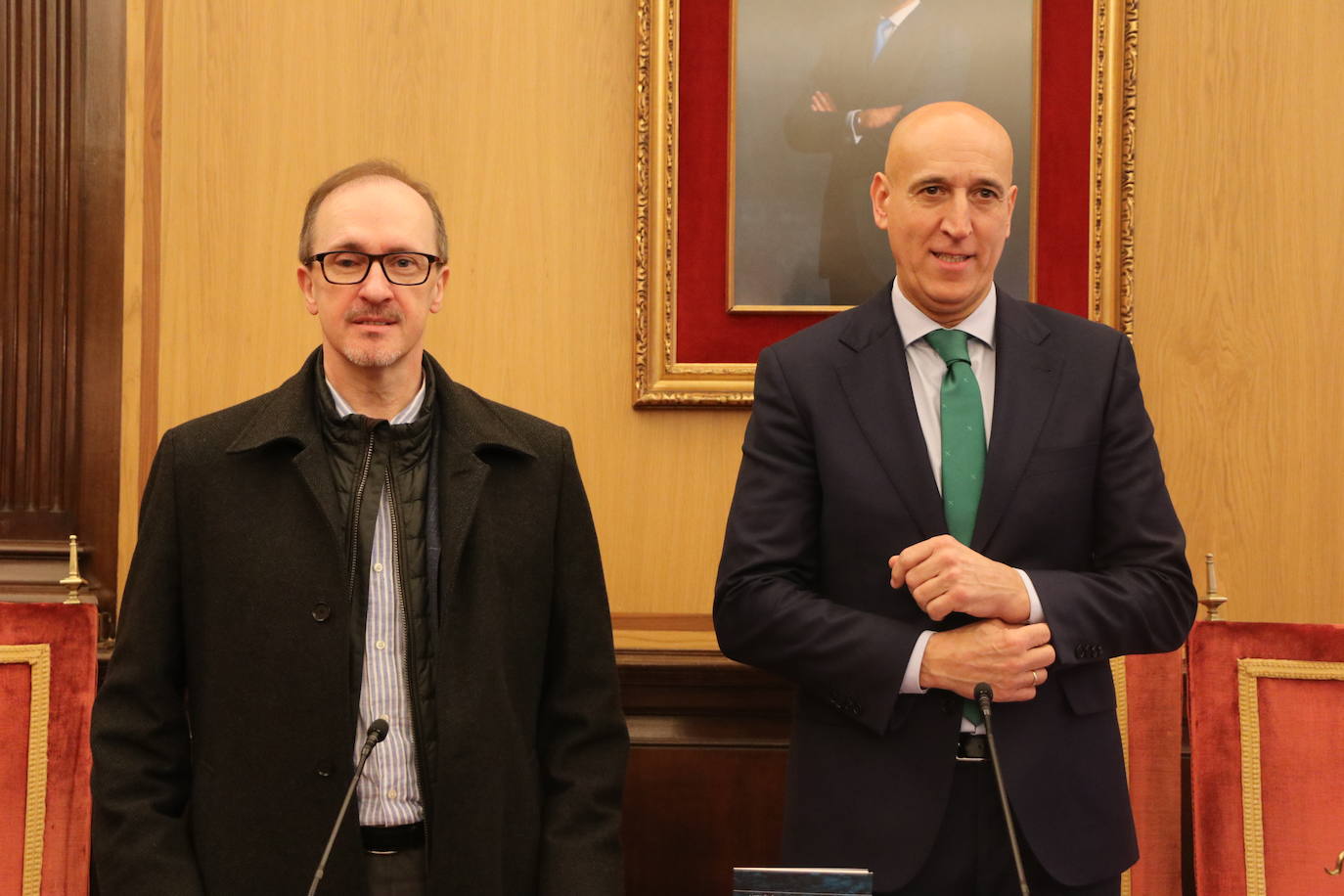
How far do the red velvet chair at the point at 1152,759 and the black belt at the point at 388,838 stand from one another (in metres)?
1.31

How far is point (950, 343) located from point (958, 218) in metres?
0.18

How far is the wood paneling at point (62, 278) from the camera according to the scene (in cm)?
261

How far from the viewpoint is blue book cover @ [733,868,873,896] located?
49.5 inches

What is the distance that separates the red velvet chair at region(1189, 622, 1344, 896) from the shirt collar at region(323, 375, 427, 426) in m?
1.39

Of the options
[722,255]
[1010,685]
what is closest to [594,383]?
[722,255]

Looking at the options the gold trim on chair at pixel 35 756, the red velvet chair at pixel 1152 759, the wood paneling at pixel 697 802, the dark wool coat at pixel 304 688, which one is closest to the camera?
the dark wool coat at pixel 304 688

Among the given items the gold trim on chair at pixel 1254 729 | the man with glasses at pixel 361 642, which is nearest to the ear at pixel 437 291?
the man with glasses at pixel 361 642

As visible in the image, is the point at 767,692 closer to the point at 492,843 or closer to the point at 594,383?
the point at 594,383

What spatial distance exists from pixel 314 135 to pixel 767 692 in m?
1.53

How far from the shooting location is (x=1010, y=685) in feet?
5.33

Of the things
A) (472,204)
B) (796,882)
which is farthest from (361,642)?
(472,204)

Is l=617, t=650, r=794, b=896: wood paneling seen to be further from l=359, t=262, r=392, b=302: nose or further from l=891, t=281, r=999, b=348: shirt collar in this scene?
l=359, t=262, r=392, b=302: nose

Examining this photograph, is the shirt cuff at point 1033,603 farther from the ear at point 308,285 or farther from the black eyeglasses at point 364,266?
the ear at point 308,285

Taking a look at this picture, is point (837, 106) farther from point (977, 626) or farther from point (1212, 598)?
point (977, 626)
